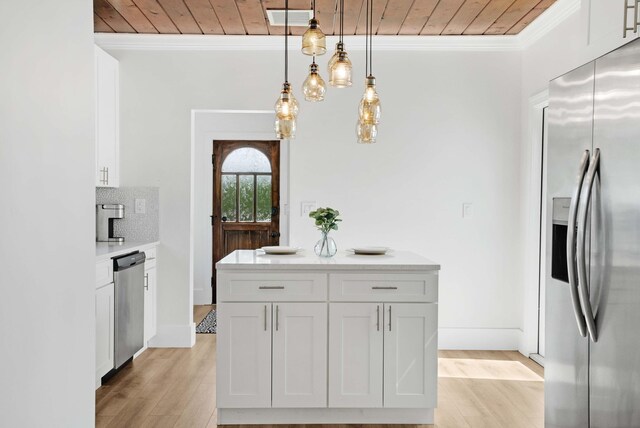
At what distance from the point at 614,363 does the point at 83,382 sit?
64.6 inches

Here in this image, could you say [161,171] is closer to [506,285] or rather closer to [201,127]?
[201,127]

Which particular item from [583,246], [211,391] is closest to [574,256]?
[583,246]

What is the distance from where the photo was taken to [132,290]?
3.82m

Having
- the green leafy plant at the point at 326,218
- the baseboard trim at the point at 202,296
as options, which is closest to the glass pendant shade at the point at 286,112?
the green leafy plant at the point at 326,218

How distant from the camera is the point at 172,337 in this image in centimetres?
441

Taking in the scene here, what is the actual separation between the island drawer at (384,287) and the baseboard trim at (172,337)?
208 cm

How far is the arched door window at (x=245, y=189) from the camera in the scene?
21.3 feet

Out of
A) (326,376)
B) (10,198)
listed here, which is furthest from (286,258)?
(10,198)

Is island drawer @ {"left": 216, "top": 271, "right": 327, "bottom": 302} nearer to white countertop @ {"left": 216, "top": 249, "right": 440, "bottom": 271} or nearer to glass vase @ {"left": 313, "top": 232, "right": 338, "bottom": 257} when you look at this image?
white countertop @ {"left": 216, "top": 249, "right": 440, "bottom": 271}

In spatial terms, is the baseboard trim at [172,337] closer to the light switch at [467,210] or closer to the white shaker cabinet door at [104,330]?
the white shaker cabinet door at [104,330]

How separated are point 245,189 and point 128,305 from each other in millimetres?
2953

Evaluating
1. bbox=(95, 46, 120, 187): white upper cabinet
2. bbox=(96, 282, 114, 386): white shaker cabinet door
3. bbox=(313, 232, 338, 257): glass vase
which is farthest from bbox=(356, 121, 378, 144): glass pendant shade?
bbox=(95, 46, 120, 187): white upper cabinet

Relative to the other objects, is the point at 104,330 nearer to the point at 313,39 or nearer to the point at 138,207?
the point at 138,207

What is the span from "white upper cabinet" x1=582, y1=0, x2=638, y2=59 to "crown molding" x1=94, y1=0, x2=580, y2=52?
1.85 metres
